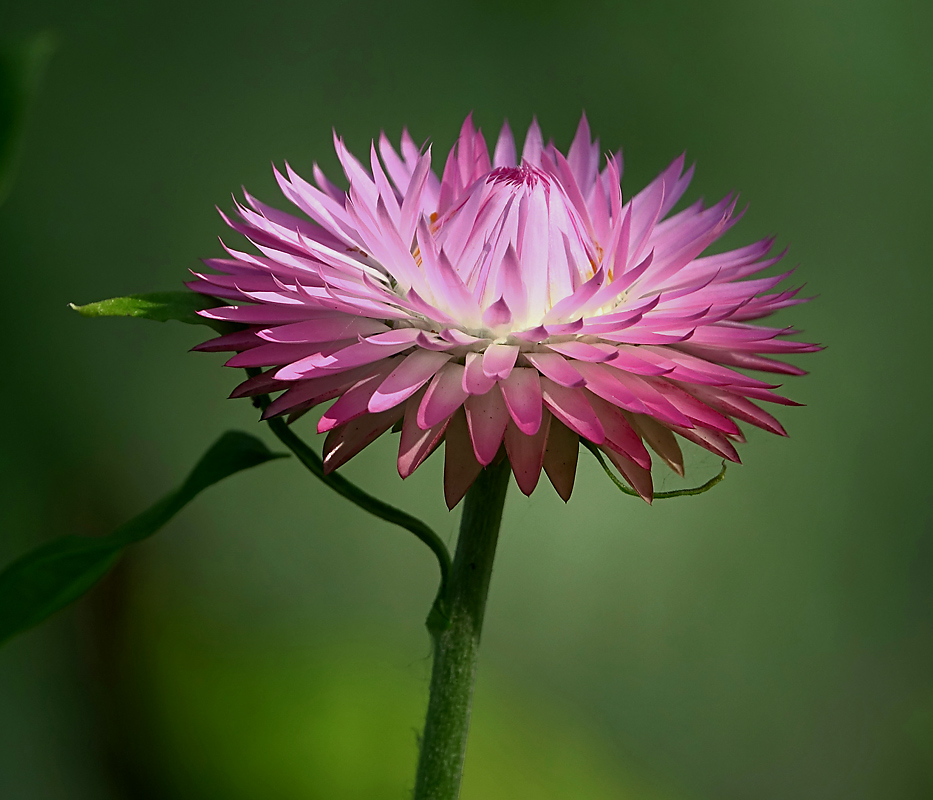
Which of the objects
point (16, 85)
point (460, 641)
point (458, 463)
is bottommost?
point (460, 641)

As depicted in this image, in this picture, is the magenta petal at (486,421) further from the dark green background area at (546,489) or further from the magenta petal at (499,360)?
the dark green background area at (546,489)

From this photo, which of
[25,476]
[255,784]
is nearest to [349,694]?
[255,784]

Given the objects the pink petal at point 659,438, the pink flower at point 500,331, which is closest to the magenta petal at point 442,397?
the pink flower at point 500,331

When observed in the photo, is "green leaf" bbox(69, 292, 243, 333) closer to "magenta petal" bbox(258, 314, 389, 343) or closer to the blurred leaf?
"magenta petal" bbox(258, 314, 389, 343)

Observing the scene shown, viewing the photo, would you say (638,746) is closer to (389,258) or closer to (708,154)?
(708,154)

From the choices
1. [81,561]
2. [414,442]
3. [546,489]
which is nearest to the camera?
[414,442]

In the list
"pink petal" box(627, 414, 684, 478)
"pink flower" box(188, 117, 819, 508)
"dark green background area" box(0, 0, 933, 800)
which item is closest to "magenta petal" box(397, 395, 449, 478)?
"pink flower" box(188, 117, 819, 508)

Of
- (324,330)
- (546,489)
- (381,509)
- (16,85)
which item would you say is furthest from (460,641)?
(546,489)

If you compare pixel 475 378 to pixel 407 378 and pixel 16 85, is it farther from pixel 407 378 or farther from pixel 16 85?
pixel 16 85
